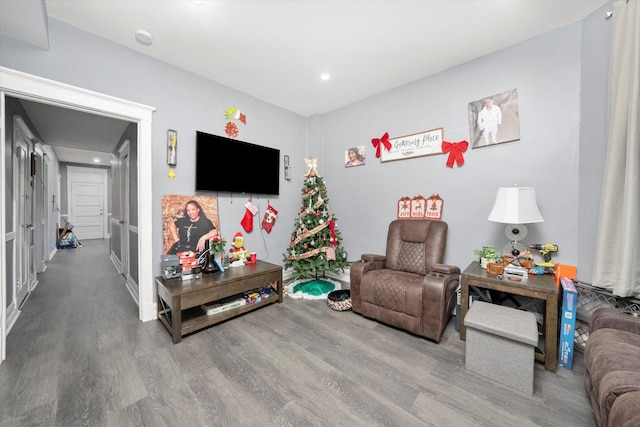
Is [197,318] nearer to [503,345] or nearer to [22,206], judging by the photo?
[503,345]


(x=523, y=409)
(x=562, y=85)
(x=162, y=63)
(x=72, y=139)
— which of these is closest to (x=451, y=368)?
(x=523, y=409)

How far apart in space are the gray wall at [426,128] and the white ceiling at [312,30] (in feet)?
0.50

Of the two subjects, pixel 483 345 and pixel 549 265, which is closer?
pixel 483 345

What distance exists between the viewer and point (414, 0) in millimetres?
1802

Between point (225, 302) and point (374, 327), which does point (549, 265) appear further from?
point (225, 302)

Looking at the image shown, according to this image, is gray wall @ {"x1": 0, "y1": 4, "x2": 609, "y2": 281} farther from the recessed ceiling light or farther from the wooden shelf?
the wooden shelf

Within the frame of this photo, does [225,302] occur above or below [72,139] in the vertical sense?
below

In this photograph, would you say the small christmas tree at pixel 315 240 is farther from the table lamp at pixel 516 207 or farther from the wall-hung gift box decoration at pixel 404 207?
the table lamp at pixel 516 207

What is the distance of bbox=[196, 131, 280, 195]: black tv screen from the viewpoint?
9.34 ft

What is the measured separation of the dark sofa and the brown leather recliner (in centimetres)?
87

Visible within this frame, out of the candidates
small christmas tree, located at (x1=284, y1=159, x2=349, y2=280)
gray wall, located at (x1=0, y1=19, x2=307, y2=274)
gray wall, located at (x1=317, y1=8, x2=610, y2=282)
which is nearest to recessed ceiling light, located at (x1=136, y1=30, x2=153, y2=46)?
gray wall, located at (x1=0, y1=19, x2=307, y2=274)

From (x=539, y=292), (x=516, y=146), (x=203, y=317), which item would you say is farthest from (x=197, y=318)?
(x=516, y=146)

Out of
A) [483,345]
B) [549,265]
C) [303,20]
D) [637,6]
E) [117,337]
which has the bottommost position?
[117,337]

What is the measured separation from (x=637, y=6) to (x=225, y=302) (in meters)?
4.01
